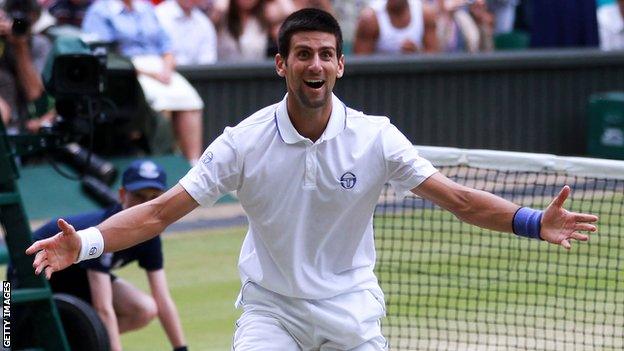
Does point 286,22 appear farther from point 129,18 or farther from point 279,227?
point 129,18

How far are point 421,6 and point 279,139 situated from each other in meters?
11.8

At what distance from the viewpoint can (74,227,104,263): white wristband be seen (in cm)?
596

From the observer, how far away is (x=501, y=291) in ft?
36.2

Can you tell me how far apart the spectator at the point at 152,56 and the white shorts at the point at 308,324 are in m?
8.75

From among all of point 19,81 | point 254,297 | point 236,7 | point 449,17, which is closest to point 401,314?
point 254,297

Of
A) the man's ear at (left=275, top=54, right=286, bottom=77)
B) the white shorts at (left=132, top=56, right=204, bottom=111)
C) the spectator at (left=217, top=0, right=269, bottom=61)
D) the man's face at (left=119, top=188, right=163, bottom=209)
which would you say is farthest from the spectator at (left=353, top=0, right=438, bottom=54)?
the man's ear at (left=275, top=54, right=286, bottom=77)

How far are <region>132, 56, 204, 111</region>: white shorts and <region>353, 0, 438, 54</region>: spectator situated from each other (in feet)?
8.90

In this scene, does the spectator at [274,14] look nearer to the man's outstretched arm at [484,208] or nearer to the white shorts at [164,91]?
the white shorts at [164,91]

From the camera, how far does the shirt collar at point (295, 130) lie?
6066mm

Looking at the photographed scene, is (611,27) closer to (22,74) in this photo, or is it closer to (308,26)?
(22,74)

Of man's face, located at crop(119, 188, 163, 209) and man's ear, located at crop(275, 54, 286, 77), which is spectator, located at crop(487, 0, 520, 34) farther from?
man's ear, located at crop(275, 54, 286, 77)

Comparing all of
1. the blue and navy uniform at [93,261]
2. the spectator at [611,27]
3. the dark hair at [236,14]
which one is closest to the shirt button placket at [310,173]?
the blue and navy uniform at [93,261]

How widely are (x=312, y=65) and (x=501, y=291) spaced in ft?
18.0

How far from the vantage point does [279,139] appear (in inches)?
240
